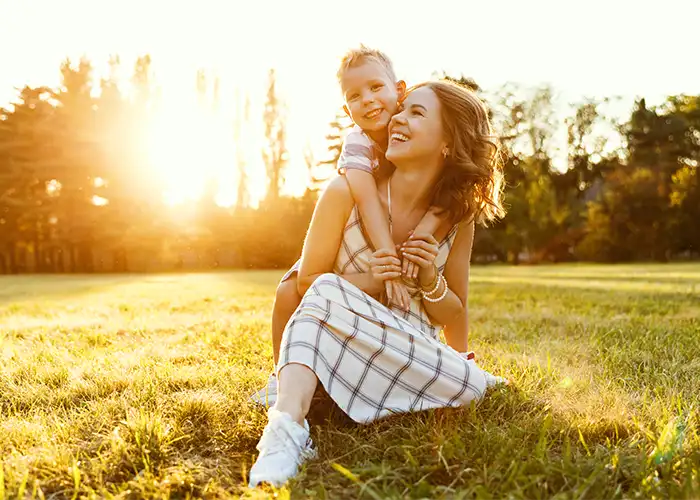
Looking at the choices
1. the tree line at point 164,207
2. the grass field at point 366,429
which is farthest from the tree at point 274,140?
the grass field at point 366,429

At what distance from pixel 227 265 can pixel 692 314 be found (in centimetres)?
2308

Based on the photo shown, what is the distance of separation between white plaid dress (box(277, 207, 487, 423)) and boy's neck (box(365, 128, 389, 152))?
883mm

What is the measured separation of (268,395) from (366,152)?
1.14 m

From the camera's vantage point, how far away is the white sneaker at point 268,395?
2.43 meters

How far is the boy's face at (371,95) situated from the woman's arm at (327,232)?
1.31 ft

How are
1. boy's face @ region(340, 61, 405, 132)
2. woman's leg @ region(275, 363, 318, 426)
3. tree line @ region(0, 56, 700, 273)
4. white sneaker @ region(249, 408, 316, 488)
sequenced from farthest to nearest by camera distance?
tree line @ region(0, 56, 700, 273) → boy's face @ region(340, 61, 405, 132) → woman's leg @ region(275, 363, 318, 426) → white sneaker @ region(249, 408, 316, 488)

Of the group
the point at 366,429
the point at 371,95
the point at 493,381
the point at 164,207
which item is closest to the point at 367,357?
the point at 366,429

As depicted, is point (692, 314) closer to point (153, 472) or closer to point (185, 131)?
point (153, 472)

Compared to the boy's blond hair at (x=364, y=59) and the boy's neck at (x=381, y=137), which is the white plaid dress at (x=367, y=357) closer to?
the boy's neck at (x=381, y=137)

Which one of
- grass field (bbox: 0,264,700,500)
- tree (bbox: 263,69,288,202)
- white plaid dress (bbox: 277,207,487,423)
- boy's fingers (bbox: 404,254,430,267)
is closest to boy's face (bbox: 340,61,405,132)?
boy's fingers (bbox: 404,254,430,267)

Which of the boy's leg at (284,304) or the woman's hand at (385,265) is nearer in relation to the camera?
the woman's hand at (385,265)

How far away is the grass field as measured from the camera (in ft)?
5.50

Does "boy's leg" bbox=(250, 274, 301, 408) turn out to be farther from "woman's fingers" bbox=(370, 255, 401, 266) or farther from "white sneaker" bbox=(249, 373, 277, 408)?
"woman's fingers" bbox=(370, 255, 401, 266)

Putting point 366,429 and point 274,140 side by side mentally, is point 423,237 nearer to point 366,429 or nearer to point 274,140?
point 366,429
